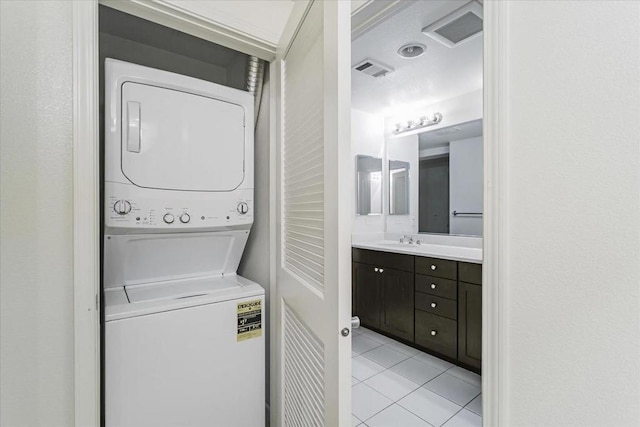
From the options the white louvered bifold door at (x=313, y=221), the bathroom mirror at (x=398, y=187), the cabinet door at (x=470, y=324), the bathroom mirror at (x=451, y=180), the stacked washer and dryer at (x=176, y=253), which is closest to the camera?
the white louvered bifold door at (x=313, y=221)

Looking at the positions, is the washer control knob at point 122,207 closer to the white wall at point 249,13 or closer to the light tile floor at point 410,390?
the white wall at point 249,13

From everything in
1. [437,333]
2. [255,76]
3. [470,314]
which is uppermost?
[255,76]

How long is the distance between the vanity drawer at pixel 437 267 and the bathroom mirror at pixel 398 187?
967 mm

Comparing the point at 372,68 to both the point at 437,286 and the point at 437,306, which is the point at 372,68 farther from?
the point at 437,306

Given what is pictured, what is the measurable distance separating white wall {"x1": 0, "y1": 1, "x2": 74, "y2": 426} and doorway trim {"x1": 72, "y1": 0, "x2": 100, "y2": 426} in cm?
2

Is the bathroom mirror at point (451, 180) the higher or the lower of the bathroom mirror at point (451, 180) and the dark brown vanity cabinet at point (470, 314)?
the higher

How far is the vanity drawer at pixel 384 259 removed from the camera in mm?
2629

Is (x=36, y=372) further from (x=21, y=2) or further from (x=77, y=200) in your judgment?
(x=21, y=2)

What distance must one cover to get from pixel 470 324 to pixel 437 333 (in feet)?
1.02

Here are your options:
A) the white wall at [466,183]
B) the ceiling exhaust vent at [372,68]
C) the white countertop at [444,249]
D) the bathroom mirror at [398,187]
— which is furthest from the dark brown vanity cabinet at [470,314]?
the ceiling exhaust vent at [372,68]

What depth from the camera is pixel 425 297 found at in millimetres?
2479

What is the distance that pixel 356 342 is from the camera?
2.81 m

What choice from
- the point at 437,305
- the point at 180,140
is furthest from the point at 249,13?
the point at 437,305

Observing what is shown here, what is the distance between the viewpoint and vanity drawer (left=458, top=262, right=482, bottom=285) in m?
2.12
